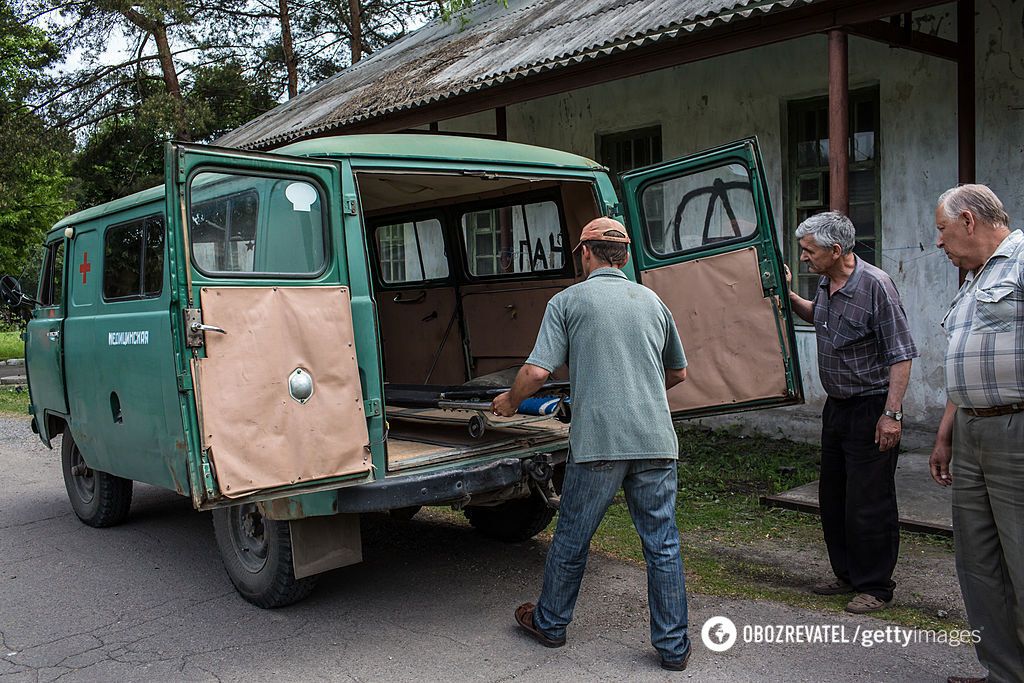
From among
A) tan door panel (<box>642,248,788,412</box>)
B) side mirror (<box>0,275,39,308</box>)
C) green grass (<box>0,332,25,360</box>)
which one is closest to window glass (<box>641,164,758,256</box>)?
tan door panel (<box>642,248,788,412</box>)

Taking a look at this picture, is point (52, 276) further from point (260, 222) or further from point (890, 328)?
A: point (890, 328)

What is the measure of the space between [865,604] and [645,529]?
123 cm

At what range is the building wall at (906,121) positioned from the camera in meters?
7.16

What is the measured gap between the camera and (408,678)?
371 centimetres

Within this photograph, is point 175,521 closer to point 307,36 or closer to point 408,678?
point 408,678

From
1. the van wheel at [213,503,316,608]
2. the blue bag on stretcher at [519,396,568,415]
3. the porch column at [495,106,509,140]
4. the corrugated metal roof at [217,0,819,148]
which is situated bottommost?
the van wheel at [213,503,316,608]

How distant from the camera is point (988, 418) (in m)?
3.21

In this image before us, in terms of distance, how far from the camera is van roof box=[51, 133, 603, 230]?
14.0ft

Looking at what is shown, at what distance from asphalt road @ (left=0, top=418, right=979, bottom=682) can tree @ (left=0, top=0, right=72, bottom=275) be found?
620 inches

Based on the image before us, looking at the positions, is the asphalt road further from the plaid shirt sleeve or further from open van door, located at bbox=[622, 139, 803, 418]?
the plaid shirt sleeve

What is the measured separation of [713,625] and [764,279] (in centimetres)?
173

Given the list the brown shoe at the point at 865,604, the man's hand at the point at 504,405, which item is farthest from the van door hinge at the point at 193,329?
the brown shoe at the point at 865,604

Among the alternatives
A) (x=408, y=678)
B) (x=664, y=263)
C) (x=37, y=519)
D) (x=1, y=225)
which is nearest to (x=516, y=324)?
(x=664, y=263)

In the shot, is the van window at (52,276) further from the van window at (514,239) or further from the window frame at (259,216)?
the van window at (514,239)
